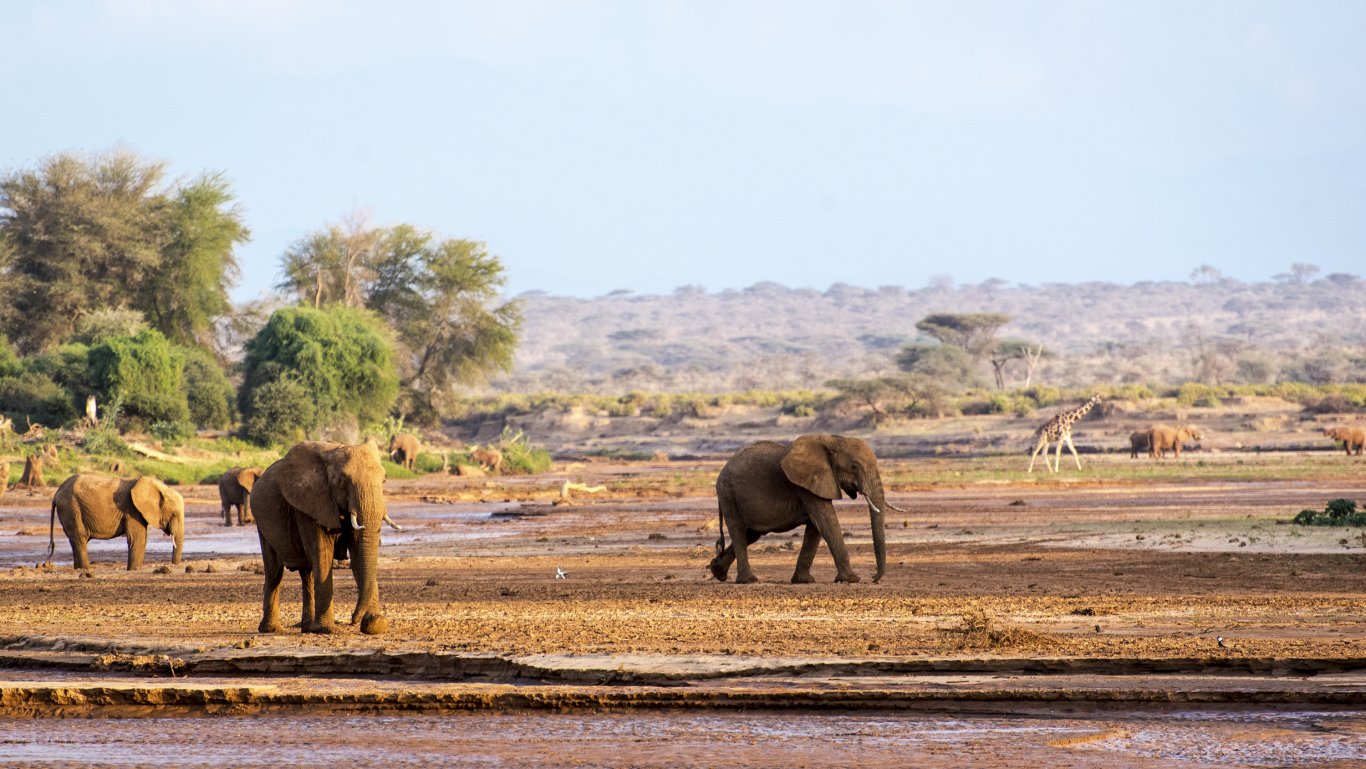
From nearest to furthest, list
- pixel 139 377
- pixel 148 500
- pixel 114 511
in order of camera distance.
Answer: pixel 114 511, pixel 148 500, pixel 139 377

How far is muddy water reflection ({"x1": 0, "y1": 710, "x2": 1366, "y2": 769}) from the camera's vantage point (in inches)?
382

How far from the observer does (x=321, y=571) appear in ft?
46.7

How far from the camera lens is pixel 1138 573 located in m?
19.8

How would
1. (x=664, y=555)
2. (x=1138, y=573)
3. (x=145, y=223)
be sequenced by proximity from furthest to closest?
(x=145, y=223) → (x=664, y=555) → (x=1138, y=573)

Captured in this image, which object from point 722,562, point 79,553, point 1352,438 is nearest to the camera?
point 722,562

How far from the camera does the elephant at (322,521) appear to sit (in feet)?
45.5

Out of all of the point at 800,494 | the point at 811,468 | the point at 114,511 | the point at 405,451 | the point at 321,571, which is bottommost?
the point at 321,571

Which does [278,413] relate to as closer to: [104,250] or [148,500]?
[104,250]

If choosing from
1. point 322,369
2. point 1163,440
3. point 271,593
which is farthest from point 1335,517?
point 322,369

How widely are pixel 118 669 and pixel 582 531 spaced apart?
1766cm

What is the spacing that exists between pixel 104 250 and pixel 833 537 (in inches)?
2030

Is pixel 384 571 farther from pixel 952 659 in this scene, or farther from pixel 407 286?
pixel 407 286

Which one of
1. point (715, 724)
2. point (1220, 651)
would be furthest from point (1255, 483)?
point (715, 724)

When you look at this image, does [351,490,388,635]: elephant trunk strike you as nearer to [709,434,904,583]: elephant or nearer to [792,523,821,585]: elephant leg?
[709,434,904,583]: elephant
